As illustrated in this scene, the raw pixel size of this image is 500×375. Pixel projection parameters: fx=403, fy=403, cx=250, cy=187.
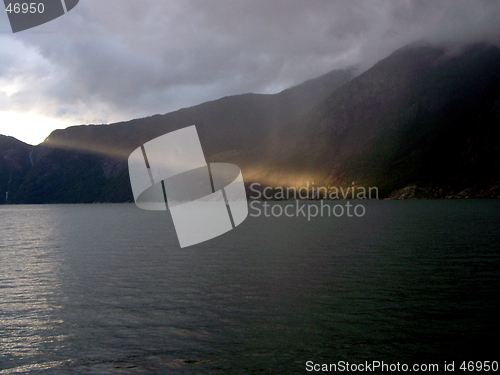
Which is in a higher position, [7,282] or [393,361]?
[7,282]

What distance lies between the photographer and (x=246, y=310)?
86.2ft

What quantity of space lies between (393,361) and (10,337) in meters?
20.3

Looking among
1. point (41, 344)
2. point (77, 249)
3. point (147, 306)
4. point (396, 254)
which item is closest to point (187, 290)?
point (147, 306)

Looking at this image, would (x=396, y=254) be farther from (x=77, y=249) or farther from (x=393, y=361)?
(x=77, y=249)

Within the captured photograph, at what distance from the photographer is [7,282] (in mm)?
36750

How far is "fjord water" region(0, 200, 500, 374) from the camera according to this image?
1933 centimetres

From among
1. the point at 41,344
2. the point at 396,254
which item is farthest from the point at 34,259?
the point at 396,254

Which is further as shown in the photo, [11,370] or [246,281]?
[246,281]

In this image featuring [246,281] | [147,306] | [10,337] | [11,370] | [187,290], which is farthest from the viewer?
[246,281]

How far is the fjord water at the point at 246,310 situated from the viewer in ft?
63.4

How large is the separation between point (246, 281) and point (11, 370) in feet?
64.7

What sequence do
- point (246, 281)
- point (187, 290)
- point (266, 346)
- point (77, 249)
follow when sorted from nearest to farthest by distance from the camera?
1. point (266, 346)
2. point (187, 290)
3. point (246, 281)
4. point (77, 249)

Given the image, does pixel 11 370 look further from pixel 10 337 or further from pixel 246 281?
pixel 246 281

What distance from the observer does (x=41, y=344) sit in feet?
69.7
